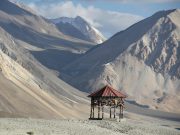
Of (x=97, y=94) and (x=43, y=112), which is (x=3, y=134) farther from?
(x=43, y=112)

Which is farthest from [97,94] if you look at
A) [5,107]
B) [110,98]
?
[5,107]

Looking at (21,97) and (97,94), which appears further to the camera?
(21,97)

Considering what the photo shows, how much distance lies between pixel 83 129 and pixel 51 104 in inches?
3282

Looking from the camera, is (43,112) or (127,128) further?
(43,112)

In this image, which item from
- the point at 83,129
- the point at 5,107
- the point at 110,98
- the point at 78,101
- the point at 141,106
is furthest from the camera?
the point at 141,106

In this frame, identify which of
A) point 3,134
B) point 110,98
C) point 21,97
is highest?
point 21,97

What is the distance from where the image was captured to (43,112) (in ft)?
360

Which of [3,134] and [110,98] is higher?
[110,98]

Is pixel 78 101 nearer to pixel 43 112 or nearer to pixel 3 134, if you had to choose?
pixel 43 112

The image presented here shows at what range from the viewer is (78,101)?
537ft

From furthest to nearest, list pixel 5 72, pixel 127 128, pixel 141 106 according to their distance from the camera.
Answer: pixel 141 106, pixel 5 72, pixel 127 128

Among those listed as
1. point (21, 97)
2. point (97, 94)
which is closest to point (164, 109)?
point (21, 97)

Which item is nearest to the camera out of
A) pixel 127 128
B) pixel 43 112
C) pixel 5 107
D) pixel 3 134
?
pixel 3 134

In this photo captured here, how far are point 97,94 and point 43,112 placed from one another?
5022 centimetres
